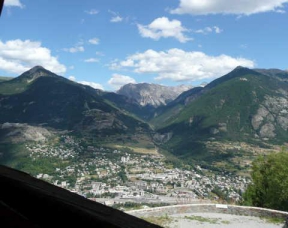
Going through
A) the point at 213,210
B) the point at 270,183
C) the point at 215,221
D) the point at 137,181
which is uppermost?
the point at 270,183

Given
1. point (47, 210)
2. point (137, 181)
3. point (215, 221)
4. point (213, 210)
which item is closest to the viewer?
point (47, 210)

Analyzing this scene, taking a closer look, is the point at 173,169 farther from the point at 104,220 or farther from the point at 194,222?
the point at 104,220

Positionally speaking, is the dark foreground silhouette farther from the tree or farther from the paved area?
the tree

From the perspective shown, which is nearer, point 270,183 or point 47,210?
point 47,210

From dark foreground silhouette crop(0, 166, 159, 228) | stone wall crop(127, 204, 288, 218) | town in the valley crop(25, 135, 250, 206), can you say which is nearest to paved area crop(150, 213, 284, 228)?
stone wall crop(127, 204, 288, 218)

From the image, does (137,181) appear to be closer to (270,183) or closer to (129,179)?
(129,179)

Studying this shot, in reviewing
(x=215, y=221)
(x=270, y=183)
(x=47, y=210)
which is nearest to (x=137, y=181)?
(x=270, y=183)
